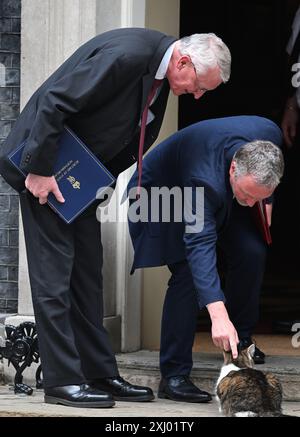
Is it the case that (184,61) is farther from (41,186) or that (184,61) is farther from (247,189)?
(41,186)

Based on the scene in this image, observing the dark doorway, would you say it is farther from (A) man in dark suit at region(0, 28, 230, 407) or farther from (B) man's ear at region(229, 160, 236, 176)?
(B) man's ear at region(229, 160, 236, 176)

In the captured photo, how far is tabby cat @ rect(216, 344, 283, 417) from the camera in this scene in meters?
5.20

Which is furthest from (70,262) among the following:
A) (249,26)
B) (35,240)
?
(249,26)

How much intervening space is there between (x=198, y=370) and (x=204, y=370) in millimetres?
29

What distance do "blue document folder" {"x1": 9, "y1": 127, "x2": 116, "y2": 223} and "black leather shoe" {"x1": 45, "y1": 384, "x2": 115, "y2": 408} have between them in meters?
0.72

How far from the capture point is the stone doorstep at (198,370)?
20.0 feet

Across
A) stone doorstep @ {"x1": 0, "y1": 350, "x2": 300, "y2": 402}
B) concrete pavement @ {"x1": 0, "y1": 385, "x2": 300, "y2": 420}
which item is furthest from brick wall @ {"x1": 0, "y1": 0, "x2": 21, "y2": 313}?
concrete pavement @ {"x1": 0, "y1": 385, "x2": 300, "y2": 420}

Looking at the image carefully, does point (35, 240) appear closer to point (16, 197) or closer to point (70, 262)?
point (70, 262)

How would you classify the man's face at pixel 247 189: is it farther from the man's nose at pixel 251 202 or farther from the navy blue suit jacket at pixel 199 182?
the navy blue suit jacket at pixel 199 182

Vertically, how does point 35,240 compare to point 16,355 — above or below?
above

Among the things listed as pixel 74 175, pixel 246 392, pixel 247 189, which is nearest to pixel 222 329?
pixel 246 392

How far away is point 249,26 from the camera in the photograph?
10.9 m

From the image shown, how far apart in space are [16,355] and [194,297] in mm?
901

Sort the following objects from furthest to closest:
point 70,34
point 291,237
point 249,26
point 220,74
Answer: point 291,237
point 249,26
point 70,34
point 220,74
